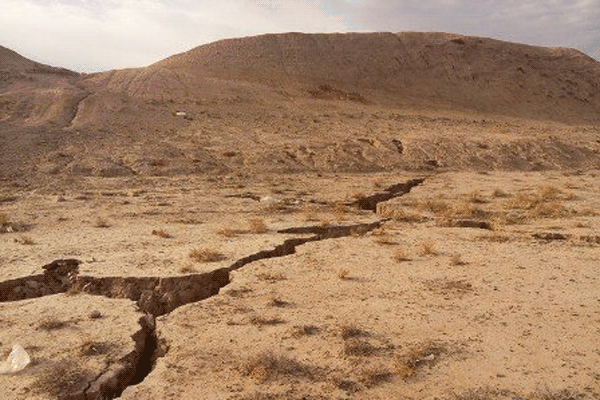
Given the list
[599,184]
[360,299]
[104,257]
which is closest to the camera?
[360,299]

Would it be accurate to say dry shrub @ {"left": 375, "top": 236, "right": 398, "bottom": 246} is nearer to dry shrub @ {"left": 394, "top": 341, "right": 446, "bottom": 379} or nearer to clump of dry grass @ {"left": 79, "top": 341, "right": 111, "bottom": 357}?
dry shrub @ {"left": 394, "top": 341, "right": 446, "bottom": 379}

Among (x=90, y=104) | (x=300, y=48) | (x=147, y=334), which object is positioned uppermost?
(x=300, y=48)

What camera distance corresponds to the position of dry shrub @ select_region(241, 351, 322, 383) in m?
4.52

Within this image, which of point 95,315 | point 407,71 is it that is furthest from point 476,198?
point 407,71

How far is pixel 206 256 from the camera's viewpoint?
7.38 metres

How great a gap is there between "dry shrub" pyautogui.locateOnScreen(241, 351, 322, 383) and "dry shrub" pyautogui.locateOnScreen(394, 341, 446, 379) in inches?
23.3

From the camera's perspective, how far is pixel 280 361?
4.75 m

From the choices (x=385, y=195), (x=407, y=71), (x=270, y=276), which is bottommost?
(x=270, y=276)

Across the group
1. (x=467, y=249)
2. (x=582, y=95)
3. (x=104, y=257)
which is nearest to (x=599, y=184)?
(x=467, y=249)

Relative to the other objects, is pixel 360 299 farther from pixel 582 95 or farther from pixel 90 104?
pixel 582 95

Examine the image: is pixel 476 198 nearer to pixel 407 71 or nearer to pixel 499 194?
pixel 499 194

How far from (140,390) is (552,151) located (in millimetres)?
18378

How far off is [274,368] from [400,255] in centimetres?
335

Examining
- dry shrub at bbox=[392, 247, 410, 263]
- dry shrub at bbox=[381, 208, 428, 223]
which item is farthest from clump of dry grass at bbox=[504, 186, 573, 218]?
dry shrub at bbox=[392, 247, 410, 263]
